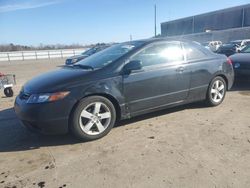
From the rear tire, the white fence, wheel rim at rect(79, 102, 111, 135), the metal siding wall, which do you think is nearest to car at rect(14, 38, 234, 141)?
wheel rim at rect(79, 102, 111, 135)

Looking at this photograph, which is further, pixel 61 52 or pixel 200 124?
pixel 61 52

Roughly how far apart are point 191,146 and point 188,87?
176 cm

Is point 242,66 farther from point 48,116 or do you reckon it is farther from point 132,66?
point 48,116

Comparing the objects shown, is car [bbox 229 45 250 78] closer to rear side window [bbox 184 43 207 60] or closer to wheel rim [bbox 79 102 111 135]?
rear side window [bbox 184 43 207 60]

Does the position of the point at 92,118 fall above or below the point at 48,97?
below

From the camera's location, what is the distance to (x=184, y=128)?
4.72 metres

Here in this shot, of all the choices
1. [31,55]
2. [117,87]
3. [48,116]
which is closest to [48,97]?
[48,116]

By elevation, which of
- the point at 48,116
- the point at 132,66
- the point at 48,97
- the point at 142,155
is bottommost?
the point at 142,155

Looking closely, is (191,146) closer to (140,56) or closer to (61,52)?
(140,56)

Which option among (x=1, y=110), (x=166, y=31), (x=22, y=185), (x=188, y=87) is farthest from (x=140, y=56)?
(x=166, y=31)

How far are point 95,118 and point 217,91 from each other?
10.1ft

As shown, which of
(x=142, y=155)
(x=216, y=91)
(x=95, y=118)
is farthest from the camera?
(x=216, y=91)

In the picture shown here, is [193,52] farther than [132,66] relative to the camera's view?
Yes

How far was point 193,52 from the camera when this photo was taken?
5621 mm
